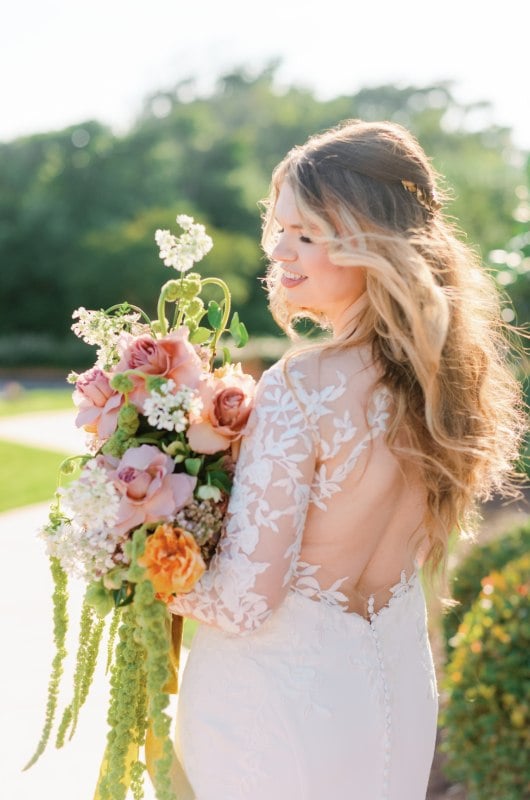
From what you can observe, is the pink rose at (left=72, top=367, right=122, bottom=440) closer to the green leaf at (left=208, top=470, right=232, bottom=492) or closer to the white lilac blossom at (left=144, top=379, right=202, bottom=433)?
the white lilac blossom at (left=144, top=379, right=202, bottom=433)

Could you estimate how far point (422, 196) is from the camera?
6.20ft

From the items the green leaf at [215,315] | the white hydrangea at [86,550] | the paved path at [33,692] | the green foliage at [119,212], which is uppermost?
the green leaf at [215,315]

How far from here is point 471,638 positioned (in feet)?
11.2

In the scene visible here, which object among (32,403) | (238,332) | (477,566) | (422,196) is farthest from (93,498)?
(32,403)

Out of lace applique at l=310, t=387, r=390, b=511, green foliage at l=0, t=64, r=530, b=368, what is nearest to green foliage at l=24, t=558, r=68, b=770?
lace applique at l=310, t=387, r=390, b=511

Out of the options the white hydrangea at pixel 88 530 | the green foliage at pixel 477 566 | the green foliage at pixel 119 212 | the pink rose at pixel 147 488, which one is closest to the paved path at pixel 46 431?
the green foliage at pixel 477 566

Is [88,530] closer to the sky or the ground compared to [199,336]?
closer to the ground

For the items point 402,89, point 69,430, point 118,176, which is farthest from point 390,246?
point 402,89

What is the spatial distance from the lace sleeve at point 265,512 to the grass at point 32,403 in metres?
15.2

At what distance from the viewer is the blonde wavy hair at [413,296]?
175 cm

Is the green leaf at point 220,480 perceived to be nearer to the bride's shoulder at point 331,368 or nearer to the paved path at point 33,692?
the bride's shoulder at point 331,368

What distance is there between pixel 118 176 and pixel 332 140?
120 feet

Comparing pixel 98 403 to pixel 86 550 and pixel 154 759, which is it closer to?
pixel 86 550

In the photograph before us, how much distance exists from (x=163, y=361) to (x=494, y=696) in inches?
86.4
